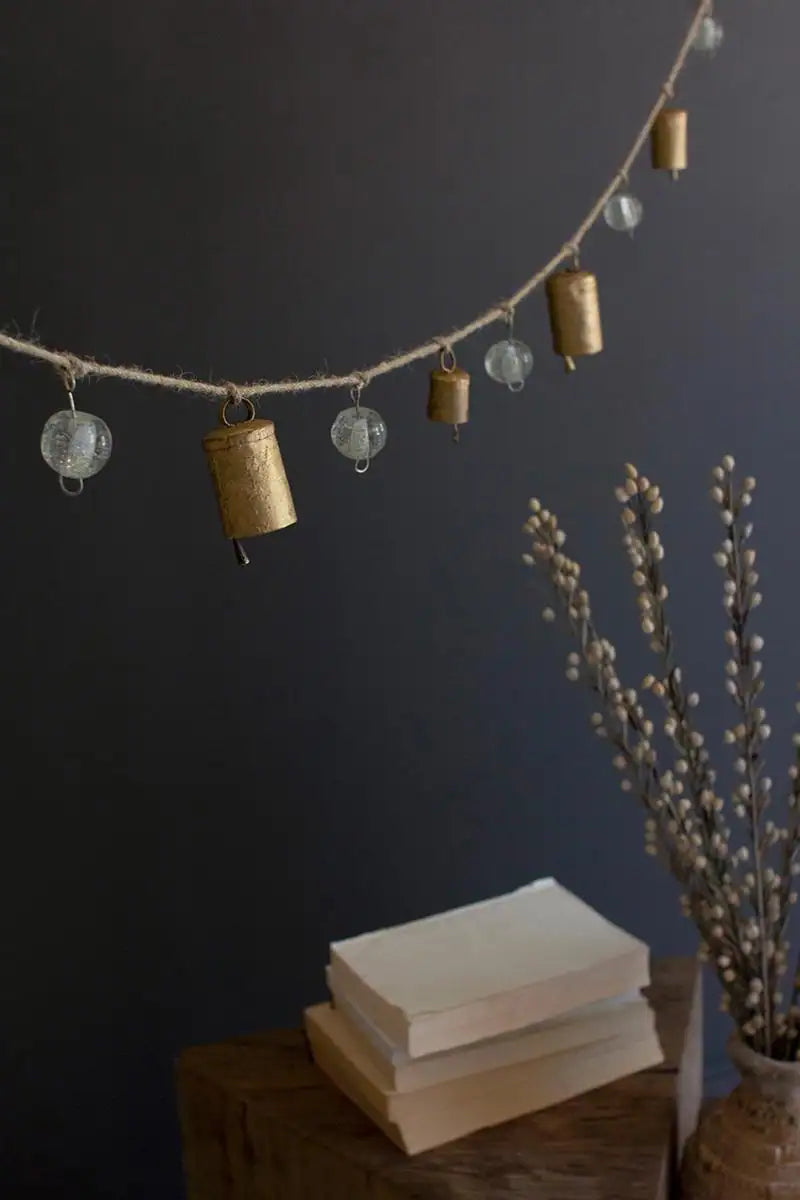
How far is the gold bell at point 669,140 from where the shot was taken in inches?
40.8

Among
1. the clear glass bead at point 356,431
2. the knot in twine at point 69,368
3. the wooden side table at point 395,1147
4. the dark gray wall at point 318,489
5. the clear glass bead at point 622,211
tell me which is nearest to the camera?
the knot in twine at point 69,368

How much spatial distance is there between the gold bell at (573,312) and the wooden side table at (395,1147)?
554 millimetres

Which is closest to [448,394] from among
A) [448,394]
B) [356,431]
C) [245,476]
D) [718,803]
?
[448,394]

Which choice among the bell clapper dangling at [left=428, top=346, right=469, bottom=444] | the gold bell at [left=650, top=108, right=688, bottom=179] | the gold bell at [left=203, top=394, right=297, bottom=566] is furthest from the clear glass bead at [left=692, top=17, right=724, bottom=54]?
the gold bell at [left=203, top=394, right=297, bottom=566]

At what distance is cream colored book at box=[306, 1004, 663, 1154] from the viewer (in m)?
0.92

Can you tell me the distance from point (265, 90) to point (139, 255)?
189 mm

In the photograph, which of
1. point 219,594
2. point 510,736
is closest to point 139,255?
point 219,594

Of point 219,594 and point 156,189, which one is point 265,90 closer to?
point 156,189

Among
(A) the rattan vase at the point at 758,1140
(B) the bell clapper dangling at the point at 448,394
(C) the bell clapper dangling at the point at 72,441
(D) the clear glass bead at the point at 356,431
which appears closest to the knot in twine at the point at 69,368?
(C) the bell clapper dangling at the point at 72,441

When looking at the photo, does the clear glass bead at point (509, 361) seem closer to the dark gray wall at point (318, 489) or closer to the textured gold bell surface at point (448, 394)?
the textured gold bell surface at point (448, 394)

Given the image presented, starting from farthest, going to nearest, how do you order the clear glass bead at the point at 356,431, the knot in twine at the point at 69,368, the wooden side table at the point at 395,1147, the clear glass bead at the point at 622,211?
1. the clear glass bead at the point at 622,211
2. the wooden side table at the point at 395,1147
3. the clear glass bead at the point at 356,431
4. the knot in twine at the point at 69,368

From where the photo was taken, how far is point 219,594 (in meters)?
1.25

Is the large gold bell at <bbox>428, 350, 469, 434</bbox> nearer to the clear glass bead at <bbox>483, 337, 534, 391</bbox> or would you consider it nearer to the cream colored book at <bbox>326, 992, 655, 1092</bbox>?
the clear glass bead at <bbox>483, 337, 534, 391</bbox>

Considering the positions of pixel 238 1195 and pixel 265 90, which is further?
pixel 265 90
